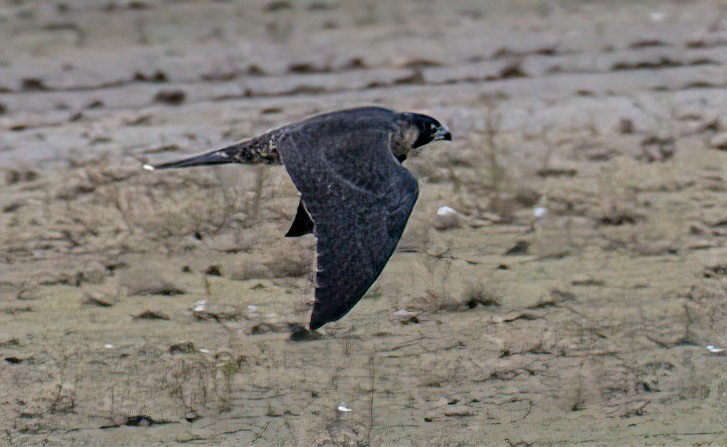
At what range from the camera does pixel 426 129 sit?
278 cm

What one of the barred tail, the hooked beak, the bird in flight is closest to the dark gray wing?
the bird in flight

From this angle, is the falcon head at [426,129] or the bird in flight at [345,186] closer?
the bird in flight at [345,186]

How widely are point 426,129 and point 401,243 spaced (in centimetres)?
37

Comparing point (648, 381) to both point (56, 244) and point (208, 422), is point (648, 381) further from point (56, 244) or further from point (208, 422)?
point (56, 244)

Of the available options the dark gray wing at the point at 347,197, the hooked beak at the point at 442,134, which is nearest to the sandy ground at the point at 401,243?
the hooked beak at the point at 442,134

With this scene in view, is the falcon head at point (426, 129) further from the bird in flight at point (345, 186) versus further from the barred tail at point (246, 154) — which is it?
the barred tail at point (246, 154)

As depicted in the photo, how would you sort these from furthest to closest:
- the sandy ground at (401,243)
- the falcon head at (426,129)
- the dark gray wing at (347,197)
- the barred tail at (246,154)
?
the falcon head at (426,129) → the barred tail at (246,154) → the sandy ground at (401,243) → the dark gray wing at (347,197)

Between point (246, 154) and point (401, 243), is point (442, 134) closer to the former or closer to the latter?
point (401, 243)

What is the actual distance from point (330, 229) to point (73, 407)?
2.34 ft

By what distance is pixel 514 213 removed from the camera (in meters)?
2.84

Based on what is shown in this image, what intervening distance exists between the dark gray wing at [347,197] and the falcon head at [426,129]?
9.3 inches

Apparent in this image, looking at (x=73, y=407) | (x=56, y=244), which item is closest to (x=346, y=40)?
(x=56, y=244)

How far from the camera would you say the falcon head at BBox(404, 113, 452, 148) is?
2738mm

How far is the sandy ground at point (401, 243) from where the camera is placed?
7.02 feet
